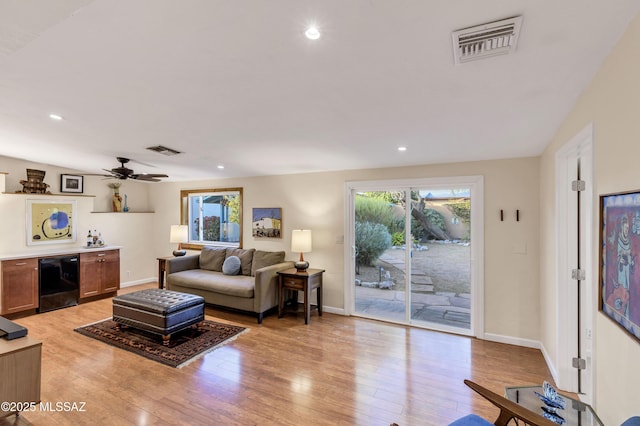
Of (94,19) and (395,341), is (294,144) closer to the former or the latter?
(94,19)

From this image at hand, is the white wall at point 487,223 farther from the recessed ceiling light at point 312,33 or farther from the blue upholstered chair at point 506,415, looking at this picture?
the recessed ceiling light at point 312,33

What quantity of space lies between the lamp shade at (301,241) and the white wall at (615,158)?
3.29m

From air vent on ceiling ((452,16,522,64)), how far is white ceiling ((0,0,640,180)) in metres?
0.04

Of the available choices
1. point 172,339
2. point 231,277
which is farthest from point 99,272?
point 172,339

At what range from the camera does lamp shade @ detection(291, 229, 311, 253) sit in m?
4.60

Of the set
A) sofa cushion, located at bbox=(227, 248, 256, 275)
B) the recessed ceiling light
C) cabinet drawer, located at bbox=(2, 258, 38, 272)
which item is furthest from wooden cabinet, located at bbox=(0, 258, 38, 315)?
the recessed ceiling light

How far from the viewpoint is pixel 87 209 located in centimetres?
579

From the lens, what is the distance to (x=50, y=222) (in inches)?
206

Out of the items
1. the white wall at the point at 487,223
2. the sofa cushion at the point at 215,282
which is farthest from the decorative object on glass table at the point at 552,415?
the sofa cushion at the point at 215,282

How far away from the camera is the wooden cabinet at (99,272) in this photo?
17.3 feet

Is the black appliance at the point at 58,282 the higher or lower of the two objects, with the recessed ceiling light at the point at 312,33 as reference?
lower

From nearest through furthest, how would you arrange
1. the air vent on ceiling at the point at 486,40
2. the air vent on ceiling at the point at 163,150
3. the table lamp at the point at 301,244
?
the air vent on ceiling at the point at 486,40 < the air vent on ceiling at the point at 163,150 < the table lamp at the point at 301,244

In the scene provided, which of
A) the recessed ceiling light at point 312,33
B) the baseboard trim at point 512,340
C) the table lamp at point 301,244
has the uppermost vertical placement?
the recessed ceiling light at point 312,33

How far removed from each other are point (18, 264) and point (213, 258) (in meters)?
2.71
